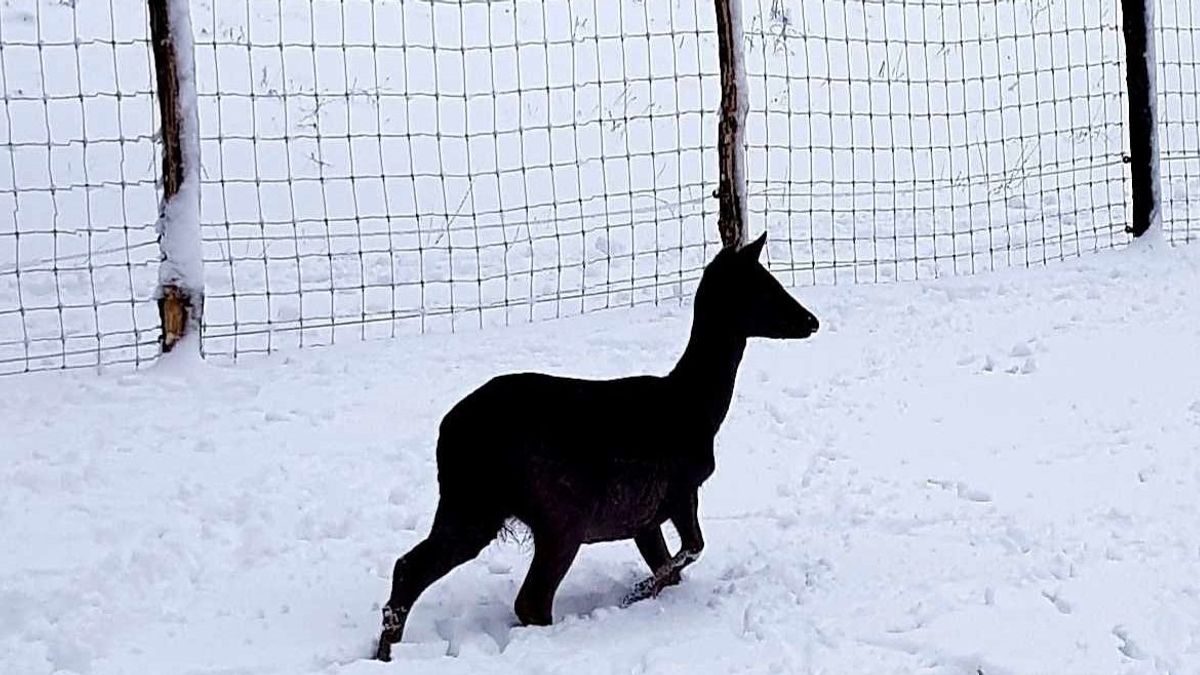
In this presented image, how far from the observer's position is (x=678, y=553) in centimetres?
432

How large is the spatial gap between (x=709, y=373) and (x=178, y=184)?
301 cm

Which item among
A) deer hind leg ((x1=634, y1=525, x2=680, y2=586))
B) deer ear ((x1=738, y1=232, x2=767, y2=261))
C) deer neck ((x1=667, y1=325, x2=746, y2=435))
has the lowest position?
deer hind leg ((x1=634, y1=525, x2=680, y2=586))

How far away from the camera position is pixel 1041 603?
4.05 metres

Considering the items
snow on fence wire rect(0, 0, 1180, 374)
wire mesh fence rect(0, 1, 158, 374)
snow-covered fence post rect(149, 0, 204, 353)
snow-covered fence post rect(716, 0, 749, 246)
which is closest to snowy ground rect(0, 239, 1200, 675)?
snow-covered fence post rect(149, 0, 204, 353)

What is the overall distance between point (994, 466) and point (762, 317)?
1.24 meters

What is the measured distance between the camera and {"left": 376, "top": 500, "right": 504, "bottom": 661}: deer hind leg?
13.1 feet

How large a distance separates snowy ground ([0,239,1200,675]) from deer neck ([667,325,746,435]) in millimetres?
332

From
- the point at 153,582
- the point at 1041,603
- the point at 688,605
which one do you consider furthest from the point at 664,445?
the point at 153,582

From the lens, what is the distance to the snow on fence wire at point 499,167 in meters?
7.68

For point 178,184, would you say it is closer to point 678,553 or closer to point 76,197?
point 678,553

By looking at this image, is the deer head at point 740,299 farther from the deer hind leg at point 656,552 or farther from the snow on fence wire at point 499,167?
the snow on fence wire at point 499,167

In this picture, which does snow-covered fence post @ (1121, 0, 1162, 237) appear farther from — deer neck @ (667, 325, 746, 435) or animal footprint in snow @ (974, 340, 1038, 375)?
deer neck @ (667, 325, 746, 435)

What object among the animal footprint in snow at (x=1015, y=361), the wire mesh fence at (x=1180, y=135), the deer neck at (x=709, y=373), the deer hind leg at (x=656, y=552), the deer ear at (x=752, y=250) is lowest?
the deer hind leg at (x=656, y=552)

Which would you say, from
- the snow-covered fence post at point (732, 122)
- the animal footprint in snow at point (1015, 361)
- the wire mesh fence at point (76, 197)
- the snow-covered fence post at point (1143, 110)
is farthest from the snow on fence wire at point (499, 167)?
the animal footprint in snow at point (1015, 361)
